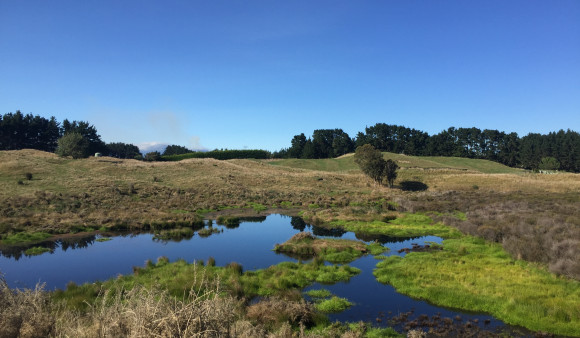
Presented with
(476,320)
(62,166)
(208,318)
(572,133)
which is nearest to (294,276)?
(476,320)

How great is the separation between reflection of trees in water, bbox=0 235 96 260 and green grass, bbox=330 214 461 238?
2749 cm

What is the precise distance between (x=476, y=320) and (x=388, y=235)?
20838 mm

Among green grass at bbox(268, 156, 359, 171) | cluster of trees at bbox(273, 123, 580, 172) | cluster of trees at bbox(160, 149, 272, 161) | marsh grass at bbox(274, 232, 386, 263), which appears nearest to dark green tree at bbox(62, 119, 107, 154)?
cluster of trees at bbox(160, 149, 272, 161)

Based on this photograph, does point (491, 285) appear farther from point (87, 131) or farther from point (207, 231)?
point (87, 131)

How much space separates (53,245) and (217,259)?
54.2 ft

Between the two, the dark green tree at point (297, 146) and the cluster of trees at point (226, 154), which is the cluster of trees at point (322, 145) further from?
the cluster of trees at point (226, 154)

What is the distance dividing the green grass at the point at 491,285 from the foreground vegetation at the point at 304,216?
79 mm

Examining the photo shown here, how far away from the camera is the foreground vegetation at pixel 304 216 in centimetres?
1656

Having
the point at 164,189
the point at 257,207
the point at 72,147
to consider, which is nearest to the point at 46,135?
the point at 72,147

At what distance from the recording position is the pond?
1802 centimetres

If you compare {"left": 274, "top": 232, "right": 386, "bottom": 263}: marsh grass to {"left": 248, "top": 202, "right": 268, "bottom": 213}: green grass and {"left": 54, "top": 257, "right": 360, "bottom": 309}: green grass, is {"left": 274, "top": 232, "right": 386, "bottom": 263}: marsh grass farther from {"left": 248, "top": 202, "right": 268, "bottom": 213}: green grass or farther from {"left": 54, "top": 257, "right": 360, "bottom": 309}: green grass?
{"left": 248, "top": 202, "right": 268, "bottom": 213}: green grass

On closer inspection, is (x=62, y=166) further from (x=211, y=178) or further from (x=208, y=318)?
(x=208, y=318)

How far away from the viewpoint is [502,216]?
3659 cm

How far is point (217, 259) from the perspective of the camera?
90.8 ft
